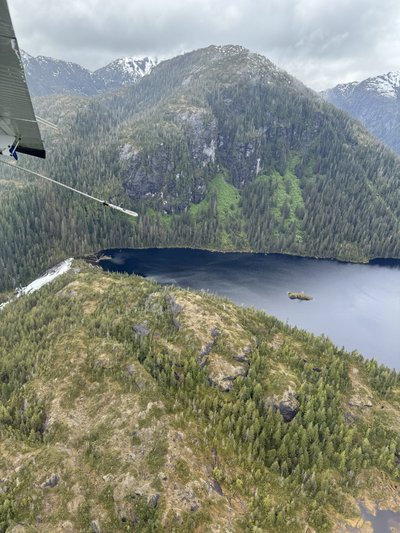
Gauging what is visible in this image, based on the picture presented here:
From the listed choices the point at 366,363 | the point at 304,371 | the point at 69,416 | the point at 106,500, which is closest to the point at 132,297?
the point at 69,416

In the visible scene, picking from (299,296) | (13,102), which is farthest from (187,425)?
(299,296)

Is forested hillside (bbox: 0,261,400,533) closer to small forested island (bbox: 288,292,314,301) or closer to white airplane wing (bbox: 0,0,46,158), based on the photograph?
white airplane wing (bbox: 0,0,46,158)

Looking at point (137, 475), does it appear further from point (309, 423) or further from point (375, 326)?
point (375, 326)

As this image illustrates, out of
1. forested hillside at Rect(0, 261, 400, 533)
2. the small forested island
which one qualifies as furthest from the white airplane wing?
the small forested island

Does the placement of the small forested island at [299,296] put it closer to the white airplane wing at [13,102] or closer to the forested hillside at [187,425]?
the forested hillside at [187,425]

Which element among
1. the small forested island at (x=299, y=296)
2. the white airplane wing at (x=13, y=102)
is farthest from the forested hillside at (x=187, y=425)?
the small forested island at (x=299, y=296)

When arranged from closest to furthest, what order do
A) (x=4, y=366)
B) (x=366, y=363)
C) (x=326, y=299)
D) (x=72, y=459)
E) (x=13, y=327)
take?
(x=72, y=459)
(x=4, y=366)
(x=366, y=363)
(x=13, y=327)
(x=326, y=299)

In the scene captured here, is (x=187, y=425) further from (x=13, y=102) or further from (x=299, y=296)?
(x=299, y=296)
